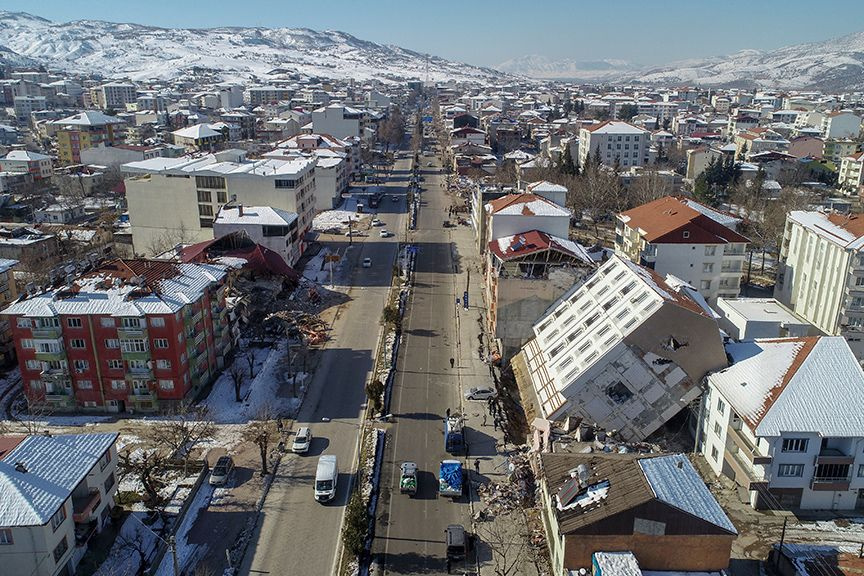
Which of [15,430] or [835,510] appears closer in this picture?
[835,510]

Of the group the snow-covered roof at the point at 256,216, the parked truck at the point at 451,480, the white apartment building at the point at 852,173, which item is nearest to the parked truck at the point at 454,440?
the parked truck at the point at 451,480

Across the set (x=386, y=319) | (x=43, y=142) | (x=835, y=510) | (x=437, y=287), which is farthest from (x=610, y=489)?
(x=43, y=142)

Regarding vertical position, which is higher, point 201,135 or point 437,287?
point 201,135

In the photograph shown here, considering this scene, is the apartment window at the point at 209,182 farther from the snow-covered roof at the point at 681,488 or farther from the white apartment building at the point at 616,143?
the white apartment building at the point at 616,143

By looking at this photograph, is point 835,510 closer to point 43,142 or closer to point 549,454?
point 549,454

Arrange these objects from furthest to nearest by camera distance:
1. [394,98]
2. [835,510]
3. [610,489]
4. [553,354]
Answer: [394,98] < [553,354] < [835,510] < [610,489]

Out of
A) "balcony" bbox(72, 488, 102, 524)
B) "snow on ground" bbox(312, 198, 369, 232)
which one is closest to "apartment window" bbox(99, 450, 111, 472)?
"balcony" bbox(72, 488, 102, 524)

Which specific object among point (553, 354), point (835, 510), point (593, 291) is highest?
point (593, 291)
